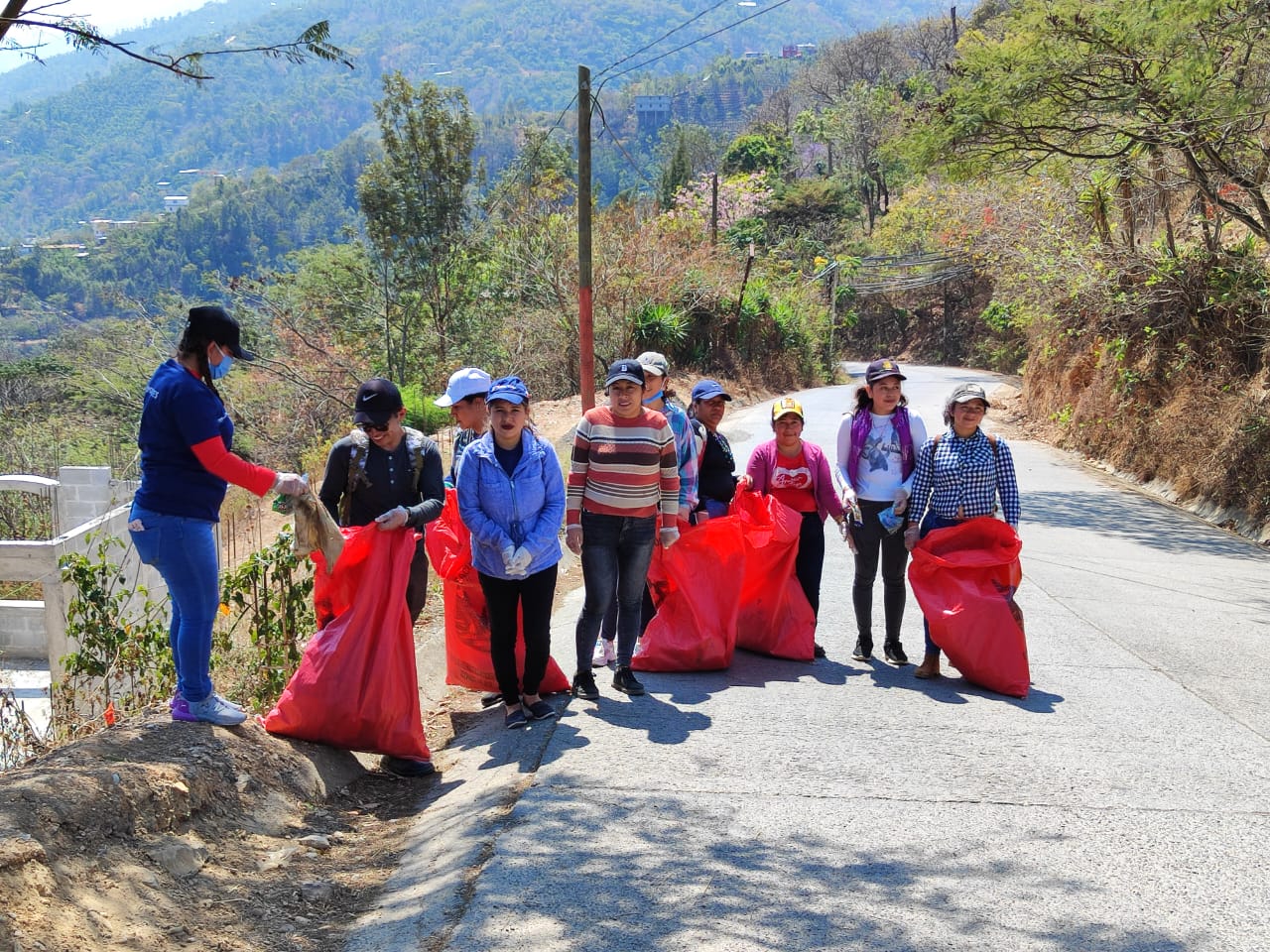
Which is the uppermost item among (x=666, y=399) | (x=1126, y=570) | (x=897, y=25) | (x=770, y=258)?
(x=897, y=25)

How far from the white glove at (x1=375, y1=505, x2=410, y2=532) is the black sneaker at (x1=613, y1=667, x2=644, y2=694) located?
1439mm

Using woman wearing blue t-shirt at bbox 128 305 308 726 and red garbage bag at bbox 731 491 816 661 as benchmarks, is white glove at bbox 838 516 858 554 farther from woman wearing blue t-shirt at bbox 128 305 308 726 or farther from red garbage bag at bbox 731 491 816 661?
woman wearing blue t-shirt at bbox 128 305 308 726

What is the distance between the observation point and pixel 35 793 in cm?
348

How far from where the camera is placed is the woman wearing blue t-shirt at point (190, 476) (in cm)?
424

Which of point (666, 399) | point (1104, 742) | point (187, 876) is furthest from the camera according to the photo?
point (666, 399)

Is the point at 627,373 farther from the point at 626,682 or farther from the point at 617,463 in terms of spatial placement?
the point at 626,682

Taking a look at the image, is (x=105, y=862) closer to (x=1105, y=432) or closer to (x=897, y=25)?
(x=1105, y=432)

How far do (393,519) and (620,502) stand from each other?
1110mm

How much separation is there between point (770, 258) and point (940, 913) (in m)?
40.8

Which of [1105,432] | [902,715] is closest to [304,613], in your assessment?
[902,715]

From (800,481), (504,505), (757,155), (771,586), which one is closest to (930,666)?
(771,586)

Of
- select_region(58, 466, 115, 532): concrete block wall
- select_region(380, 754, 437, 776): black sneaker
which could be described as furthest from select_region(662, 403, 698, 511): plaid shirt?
select_region(58, 466, 115, 532): concrete block wall

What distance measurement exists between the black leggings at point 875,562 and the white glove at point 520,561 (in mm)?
2070

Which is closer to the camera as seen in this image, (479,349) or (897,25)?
→ (479,349)
